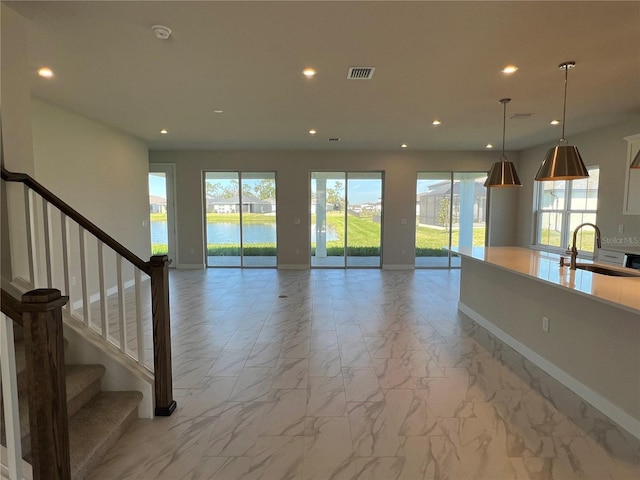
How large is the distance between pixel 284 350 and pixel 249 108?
10.3ft

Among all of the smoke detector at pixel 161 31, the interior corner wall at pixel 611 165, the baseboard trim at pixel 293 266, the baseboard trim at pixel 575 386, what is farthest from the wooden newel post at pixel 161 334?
the interior corner wall at pixel 611 165

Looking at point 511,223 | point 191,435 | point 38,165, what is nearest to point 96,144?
point 38,165

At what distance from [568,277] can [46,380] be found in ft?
11.1

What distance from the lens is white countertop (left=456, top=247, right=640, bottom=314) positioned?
214cm

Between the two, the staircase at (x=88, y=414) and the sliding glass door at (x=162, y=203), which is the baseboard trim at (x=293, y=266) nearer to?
the sliding glass door at (x=162, y=203)

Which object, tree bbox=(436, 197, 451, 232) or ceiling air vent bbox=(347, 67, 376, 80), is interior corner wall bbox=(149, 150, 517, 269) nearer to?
tree bbox=(436, 197, 451, 232)

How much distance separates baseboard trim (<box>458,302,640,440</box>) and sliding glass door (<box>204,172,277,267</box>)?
5501 mm

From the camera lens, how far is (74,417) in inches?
83.3

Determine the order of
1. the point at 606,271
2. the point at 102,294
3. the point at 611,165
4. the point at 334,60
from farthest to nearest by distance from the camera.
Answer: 1. the point at 611,165
2. the point at 606,271
3. the point at 334,60
4. the point at 102,294

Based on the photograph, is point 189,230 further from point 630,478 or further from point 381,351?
point 630,478

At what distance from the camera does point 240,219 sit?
827cm

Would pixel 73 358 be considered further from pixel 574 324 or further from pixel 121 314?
pixel 574 324

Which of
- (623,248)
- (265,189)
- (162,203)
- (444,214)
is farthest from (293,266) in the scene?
(623,248)

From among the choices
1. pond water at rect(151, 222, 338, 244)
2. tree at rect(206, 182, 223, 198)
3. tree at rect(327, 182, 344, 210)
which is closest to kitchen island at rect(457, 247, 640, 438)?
tree at rect(327, 182, 344, 210)
